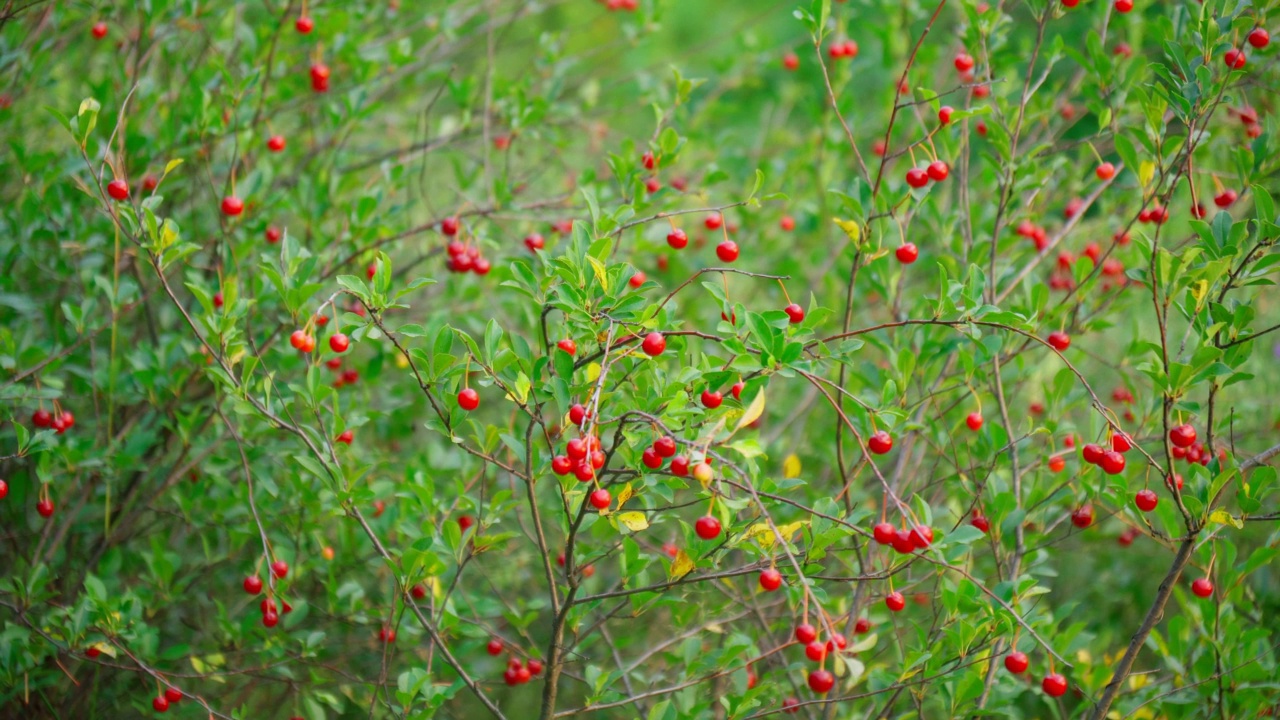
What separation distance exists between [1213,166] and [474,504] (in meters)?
2.43

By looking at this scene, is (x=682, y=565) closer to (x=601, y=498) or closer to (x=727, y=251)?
(x=601, y=498)

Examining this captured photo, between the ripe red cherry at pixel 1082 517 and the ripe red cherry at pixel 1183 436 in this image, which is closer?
the ripe red cherry at pixel 1183 436

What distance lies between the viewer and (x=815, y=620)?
6.88ft

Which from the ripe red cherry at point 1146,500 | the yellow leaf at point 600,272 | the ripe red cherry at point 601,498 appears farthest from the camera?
the ripe red cherry at point 1146,500

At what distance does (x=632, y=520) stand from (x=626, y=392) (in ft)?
0.86

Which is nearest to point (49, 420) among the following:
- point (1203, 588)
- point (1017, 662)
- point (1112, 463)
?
point (1017, 662)

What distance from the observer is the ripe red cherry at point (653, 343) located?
1.46 m

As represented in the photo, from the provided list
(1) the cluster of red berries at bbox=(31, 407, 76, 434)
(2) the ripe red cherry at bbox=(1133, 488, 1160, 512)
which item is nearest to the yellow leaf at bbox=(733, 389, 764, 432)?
(2) the ripe red cherry at bbox=(1133, 488, 1160, 512)

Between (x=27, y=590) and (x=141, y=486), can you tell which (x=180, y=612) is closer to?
(x=141, y=486)

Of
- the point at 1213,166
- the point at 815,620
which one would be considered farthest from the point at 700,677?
the point at 1213,166

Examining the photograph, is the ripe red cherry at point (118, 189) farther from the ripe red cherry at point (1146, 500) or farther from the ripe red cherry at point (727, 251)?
the ripe red cherry at point (1146, 500)

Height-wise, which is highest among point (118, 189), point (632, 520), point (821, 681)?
point (118, 189)

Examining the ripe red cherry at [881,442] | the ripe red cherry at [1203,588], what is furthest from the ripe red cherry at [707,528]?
the ripe red cherry at [1203,588]

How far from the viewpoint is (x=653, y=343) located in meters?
1.46
